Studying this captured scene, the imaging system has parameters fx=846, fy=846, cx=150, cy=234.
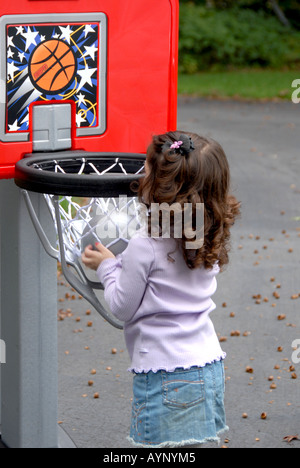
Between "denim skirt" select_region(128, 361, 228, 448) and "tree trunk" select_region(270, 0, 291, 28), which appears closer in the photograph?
"denim skirt" select_region(128, 361, 228, 448)

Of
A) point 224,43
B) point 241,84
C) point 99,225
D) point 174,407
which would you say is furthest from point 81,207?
point 224,43

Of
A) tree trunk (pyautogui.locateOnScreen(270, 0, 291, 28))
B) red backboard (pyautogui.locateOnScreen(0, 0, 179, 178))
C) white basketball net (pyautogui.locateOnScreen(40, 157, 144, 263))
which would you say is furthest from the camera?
tree trunk (pyautogui.locateOnScreen(270, 0, 291, 28))

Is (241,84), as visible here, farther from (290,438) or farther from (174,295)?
(174,295)

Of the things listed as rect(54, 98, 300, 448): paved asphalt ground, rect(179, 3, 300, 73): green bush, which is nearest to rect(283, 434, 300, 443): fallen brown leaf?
rect(54, 98, 300, 448): paved asphalt ground

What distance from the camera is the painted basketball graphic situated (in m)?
3.13

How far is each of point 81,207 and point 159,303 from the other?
533mm

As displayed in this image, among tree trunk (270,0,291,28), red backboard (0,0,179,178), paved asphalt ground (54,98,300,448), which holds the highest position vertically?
tree trunk (270,0,291,28)

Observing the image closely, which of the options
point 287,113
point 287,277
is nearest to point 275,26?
point 287,113

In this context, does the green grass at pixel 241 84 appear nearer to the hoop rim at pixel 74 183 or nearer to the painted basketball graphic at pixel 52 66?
the painted basketball graphic at pixel 52 66

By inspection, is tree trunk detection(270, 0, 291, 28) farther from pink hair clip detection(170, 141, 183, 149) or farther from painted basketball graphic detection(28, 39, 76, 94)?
pink hair clip detection(170, 141, 183, 149)

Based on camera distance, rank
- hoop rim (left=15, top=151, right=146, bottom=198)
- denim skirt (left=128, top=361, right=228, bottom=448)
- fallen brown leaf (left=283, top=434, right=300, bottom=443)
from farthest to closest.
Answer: fallen brown leaf (left=283, top=434, right=300, bottom=443) → hoop rim (left=15, top=151, right=146, bottom=198) → denim skirt (left=128, top=361, right=228, bottom=448)

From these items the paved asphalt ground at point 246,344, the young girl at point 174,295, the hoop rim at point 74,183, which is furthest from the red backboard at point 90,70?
the paved asphalt ground at point 246,344

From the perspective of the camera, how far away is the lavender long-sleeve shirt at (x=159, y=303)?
8.48ft

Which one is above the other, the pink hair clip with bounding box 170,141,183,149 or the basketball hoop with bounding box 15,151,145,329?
the pink hair clip with bounding box 170,141,183,149
